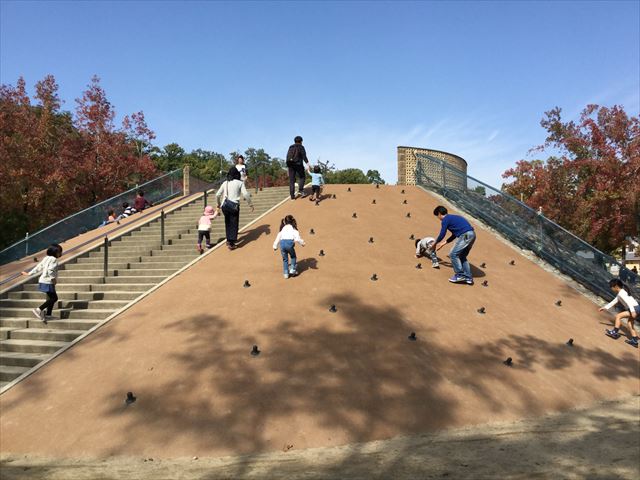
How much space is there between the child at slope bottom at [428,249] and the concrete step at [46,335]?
7091 mm

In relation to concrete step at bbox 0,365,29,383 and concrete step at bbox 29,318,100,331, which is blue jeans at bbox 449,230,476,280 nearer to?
concrete step at bbox 29,318,100,331

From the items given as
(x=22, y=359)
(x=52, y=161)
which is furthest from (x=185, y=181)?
(x=22, y=359)

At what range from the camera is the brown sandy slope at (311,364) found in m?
4.36

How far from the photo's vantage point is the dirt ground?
11.3ft

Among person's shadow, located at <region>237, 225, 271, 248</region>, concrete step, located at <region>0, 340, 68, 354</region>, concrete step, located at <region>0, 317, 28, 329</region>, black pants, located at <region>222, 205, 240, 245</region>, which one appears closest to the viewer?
concrete step, located at <region>0, 340, 68, 354</region>

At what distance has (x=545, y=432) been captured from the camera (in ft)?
14.4


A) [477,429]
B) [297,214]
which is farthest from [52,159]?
[477,429]

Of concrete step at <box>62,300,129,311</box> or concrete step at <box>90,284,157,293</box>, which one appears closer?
concrete step at <box>62,300,129,311</box>

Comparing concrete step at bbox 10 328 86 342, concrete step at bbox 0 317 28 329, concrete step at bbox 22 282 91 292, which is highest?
concrete step at bbox 22 282 91 292

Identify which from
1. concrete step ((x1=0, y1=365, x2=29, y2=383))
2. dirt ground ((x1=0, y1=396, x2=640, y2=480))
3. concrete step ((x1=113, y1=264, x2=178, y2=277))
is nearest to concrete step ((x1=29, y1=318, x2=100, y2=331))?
concrete step ((x1=0, y1=365, x2=29, y2=383))

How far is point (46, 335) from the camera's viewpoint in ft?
22.2

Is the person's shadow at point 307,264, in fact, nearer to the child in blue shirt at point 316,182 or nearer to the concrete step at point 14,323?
the child in blue shirt at point 316,182

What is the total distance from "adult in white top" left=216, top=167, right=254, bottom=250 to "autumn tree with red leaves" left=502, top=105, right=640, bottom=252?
14.4 metres

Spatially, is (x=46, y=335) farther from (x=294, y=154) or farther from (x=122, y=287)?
(x=294, y=154)
